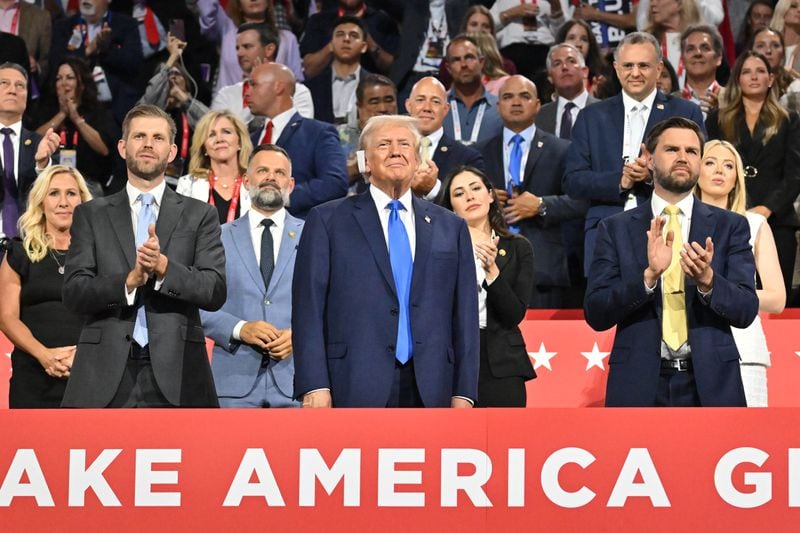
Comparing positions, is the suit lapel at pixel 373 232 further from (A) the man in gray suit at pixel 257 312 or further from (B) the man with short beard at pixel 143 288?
(A) the man in gray suit at pixel 257 312

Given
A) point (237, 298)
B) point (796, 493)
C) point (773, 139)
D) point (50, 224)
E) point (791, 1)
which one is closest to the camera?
point (796, 493)

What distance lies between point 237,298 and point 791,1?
16.7 feet

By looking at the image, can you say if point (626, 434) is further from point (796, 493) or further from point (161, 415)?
point (161, 415)

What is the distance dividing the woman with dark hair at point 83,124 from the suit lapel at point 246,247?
316cm

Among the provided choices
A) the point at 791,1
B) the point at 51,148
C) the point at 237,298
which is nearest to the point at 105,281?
the point at 237,298

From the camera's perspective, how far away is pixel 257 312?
6137mm

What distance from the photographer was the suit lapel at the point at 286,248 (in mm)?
6203

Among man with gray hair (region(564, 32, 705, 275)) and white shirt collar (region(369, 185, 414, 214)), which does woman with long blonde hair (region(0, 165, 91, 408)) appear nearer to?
white shirt collar (region(369, 185, 414, 214))

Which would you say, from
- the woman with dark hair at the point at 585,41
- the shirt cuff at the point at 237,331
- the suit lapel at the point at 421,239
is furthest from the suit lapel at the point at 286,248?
the woman with dark hair at the point at 585,41

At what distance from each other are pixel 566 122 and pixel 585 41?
3.11 ft

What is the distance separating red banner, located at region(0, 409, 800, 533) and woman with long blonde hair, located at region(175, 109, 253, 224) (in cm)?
312

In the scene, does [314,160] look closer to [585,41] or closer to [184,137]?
[184,137]

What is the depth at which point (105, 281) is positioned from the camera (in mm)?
4977

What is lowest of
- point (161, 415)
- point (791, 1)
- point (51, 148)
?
point (161, 415)
